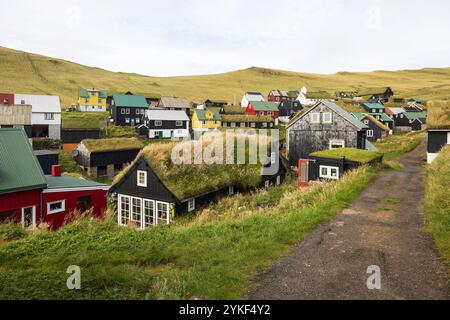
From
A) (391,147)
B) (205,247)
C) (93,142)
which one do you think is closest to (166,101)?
(93,142)

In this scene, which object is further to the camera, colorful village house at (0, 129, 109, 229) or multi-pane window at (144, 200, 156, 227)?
multi-pane window at (144, 200, 156, 227)

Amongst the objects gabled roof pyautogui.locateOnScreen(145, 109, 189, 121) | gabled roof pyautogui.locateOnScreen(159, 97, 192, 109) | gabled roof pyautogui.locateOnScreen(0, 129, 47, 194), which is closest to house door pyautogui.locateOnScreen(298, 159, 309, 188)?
gabled roof pyautogui.locateOnScreen(0, 129, 47, 194)

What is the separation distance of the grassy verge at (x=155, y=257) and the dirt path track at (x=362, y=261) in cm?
59

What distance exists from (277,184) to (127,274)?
24902 millimetres

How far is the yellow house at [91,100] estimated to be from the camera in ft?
305

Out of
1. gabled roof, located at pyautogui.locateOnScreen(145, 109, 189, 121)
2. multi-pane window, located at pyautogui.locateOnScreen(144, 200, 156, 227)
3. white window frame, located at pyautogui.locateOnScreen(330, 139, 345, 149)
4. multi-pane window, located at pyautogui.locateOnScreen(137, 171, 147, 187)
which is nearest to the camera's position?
multi-pane window, located at pyautogui.locateOnScreen(144, 200, 156, 227)

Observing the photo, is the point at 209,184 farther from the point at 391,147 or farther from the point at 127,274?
the point at 391,147

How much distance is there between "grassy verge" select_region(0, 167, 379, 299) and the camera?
7.16 meters

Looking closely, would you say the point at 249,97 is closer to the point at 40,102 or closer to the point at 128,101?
the point at 128,101

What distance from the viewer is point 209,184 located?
22531 mm

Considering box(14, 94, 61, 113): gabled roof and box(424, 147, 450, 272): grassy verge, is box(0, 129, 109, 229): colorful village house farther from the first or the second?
box(14, 94, 61, 113): gabled roof

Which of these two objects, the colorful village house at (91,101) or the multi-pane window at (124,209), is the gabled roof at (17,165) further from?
the colorful village house at (91,101)

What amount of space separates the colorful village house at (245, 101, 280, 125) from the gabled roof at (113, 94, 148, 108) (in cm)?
3217

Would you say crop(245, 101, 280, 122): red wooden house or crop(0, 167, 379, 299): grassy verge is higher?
crop(245, 101, 280, 122): red wooden house
